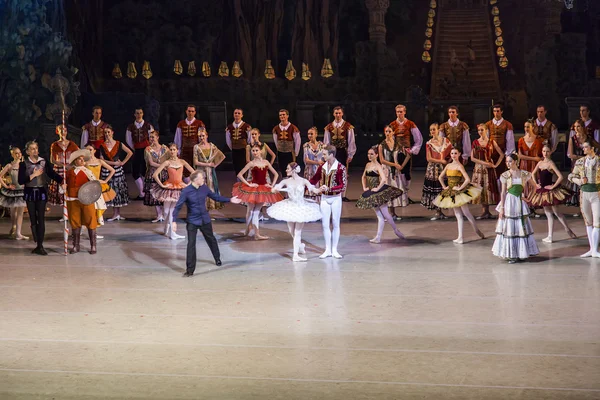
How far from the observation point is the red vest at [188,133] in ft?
52.5

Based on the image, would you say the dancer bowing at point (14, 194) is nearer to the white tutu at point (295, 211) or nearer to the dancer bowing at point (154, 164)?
the dancer bowing at point (154, 164)

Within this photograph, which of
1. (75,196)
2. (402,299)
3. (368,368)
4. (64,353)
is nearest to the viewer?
(368,368)

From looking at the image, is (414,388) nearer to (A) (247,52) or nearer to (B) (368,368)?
(B) (368,368)

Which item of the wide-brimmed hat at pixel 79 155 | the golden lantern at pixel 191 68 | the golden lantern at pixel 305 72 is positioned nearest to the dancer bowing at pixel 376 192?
the wide-brimmed hat at pixel 79 155

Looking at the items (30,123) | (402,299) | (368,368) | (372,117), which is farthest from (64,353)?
(372,117)

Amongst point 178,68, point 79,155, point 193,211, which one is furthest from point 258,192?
point 178,68

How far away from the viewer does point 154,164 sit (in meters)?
14.2

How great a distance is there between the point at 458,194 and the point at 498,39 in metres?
17.7

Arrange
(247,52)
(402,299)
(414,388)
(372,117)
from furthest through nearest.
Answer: (247,52)
(372,117)
(402,299)
(414,388)

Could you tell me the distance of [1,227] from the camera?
14.6 m

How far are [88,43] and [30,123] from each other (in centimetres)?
935

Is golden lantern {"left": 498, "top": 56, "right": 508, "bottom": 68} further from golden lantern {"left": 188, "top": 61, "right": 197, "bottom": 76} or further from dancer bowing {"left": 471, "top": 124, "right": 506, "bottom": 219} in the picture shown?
dancer bowing {"left": 471, "top": 124, "right": 506, "bottom": 219}

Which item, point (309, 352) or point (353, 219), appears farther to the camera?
point (353, 219)

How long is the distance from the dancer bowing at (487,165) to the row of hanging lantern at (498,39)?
1426 cm
